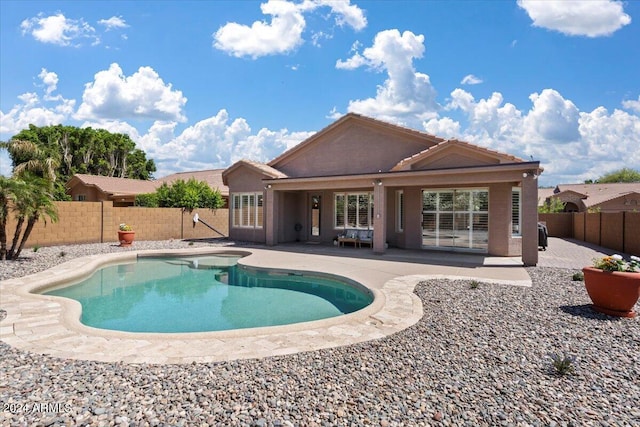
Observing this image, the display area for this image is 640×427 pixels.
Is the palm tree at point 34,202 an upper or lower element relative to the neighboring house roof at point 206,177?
lower

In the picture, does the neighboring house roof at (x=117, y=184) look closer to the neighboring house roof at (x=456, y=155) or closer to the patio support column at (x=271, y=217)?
the patio support column at (x=271, y=217)

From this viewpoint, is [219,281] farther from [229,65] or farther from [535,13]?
[535,13]

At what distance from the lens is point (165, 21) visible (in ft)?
46.0

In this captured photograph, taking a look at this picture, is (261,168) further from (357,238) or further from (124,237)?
(124,237)

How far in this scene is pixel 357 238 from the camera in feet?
59.3

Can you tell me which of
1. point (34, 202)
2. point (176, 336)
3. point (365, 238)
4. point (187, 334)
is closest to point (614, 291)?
point (187, 334)

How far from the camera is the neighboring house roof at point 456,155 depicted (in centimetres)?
1370

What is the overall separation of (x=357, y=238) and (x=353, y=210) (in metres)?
1.66

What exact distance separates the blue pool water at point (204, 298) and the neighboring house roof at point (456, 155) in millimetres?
6999

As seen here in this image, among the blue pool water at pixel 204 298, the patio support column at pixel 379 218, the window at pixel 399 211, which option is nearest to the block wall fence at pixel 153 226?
the blue pool water at pixel 204 298

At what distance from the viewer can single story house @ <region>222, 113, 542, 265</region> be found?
13836 mm

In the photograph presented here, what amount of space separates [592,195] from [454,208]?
34.0m

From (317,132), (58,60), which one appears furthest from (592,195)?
(58,60)

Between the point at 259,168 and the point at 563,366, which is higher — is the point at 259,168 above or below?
above
